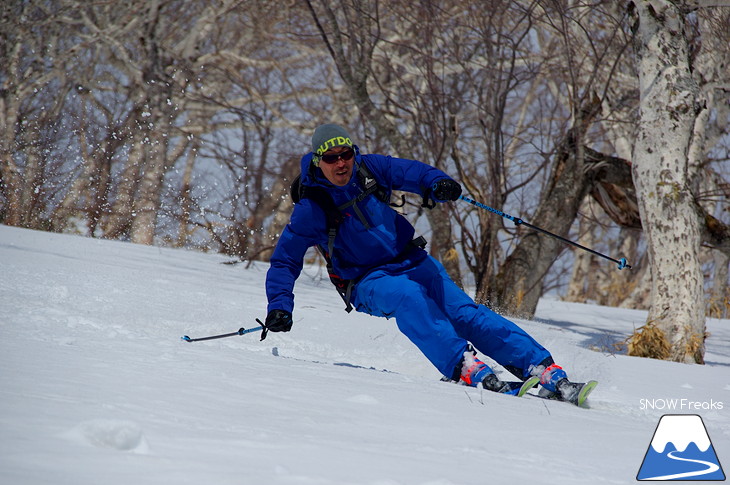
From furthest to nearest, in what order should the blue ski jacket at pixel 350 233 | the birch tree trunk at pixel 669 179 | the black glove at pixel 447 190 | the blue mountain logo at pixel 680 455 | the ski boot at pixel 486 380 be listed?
the birch tree trunk at pixel 669 179
the black glove at pixel 447 190
the blue ski jacket at pixel 350 233
the ski boot at pixel 486 380
the blue mountain logo at pixel 680 455

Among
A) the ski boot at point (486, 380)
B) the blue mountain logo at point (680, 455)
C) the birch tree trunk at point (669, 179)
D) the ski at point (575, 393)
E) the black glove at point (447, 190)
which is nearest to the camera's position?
the blue mountain logo at point (680, 455)

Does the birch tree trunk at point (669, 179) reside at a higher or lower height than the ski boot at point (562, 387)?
higher

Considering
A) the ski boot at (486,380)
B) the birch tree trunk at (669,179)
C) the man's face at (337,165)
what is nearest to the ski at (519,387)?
the ski boot at (486,380)

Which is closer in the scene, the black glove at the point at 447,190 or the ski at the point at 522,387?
the ski at the point at 522,387

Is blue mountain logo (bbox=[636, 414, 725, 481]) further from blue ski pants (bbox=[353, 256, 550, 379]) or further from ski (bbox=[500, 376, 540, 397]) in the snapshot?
blue ski pants (bbox=[353, 256, 550, 379])

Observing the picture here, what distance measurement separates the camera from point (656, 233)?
6020 millimetres

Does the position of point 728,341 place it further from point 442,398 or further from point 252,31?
point 252,31

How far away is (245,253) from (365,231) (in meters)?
8.20

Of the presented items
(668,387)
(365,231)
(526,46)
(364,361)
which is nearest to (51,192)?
(526,46)

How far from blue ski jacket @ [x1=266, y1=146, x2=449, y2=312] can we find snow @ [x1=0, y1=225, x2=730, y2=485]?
1.56 ft

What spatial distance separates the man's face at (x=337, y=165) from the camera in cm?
352

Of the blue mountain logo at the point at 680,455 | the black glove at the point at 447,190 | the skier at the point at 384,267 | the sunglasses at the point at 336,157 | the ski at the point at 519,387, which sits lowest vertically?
the ski at the point at 519,387

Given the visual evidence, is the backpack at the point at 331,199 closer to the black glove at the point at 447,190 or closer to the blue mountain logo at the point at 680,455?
the black glove at the point at 447,190

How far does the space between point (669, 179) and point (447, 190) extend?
10.3ft
